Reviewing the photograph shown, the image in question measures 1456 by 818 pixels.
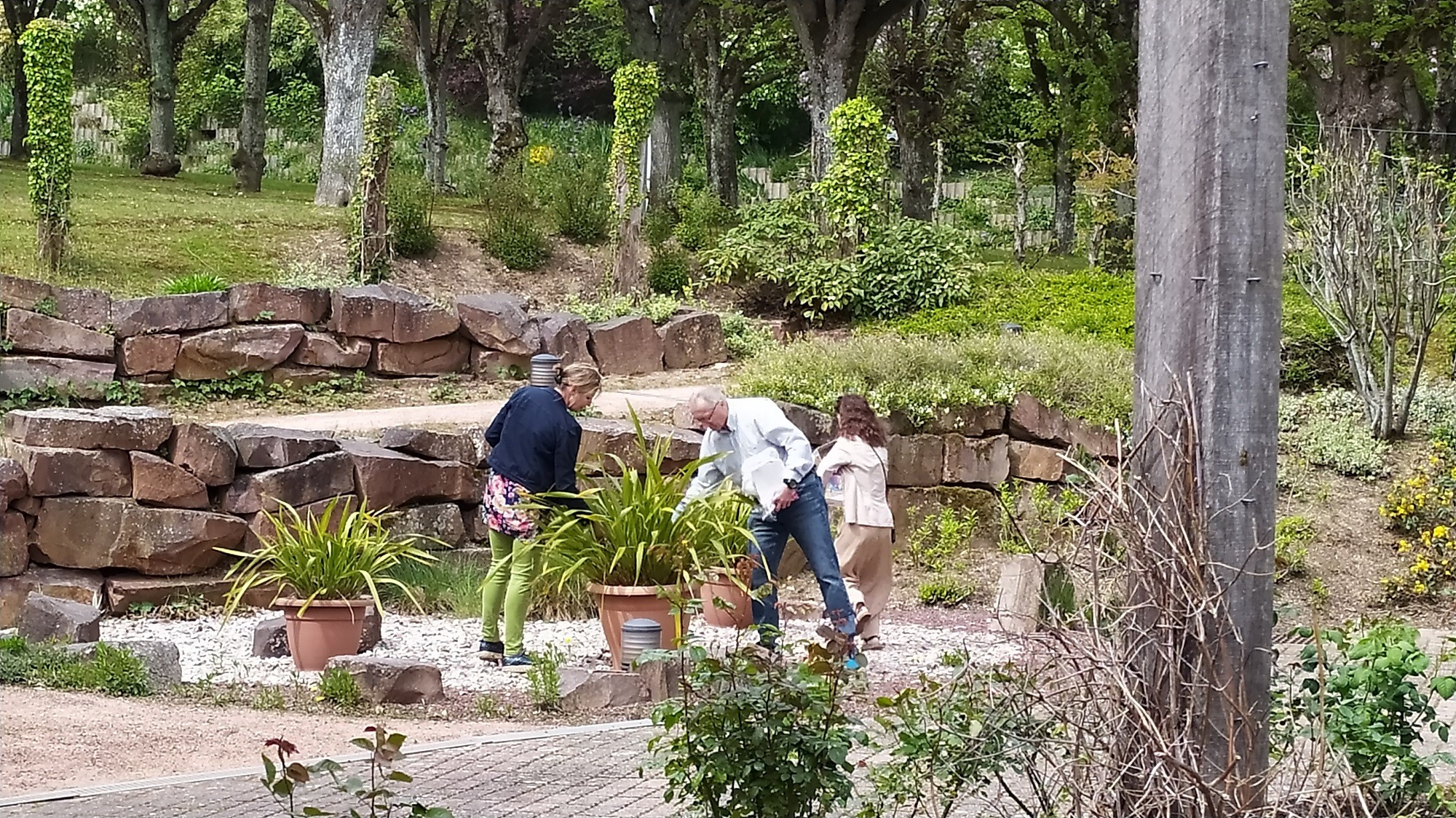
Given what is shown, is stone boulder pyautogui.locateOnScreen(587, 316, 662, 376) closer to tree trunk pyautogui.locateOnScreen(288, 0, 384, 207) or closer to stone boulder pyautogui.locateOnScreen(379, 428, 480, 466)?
stone boulder pyautogui.locateOnScreen(379, 428, 480, 466)

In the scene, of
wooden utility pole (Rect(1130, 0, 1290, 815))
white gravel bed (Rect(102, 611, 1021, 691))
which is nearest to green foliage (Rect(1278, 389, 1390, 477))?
white gravel bed (Rect(102, 611, 1021, 691))

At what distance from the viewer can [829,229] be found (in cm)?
1741

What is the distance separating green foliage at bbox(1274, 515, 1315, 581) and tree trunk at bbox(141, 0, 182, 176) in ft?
72.0

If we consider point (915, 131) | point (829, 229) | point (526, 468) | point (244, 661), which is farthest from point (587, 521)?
point (915, 131)

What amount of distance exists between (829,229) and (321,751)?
1231 cm

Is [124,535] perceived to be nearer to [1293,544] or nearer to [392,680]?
[392,680]

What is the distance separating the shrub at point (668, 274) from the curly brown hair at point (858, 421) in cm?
843

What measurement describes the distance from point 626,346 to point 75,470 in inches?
239

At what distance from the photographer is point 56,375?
492 inches

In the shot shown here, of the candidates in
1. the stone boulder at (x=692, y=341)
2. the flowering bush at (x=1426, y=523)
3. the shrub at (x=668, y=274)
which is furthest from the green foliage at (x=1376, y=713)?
the shrub at (x=668, y=274)

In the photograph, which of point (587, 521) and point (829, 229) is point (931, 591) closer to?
point (587, 521)

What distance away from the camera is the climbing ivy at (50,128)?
14227 millimetres

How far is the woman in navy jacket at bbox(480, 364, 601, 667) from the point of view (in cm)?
787

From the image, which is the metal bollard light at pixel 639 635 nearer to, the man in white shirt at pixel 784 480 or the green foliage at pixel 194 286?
the man in white shirt at pixel 784 480
